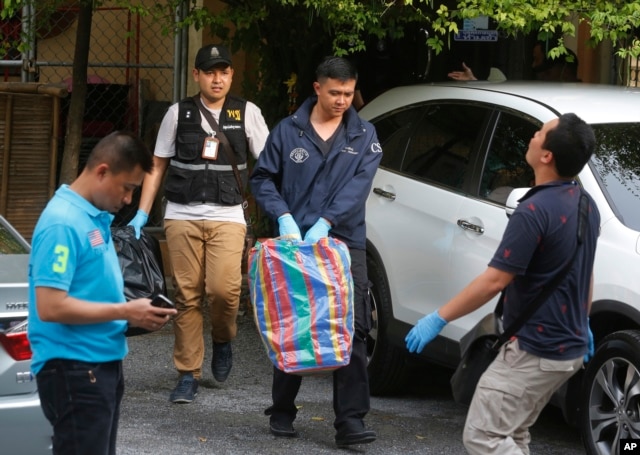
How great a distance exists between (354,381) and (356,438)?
270 mm

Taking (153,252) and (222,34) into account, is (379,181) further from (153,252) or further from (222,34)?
(222,34)

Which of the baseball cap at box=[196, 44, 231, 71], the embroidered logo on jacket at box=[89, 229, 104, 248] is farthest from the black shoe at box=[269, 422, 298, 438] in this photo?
the embroidered logo on jacket at box=[89, 229, 104, 248]

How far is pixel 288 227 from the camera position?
18.7ft

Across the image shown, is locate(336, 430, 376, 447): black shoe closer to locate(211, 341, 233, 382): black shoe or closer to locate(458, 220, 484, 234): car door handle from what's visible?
locate(458, 220, 484, 234): car door handle

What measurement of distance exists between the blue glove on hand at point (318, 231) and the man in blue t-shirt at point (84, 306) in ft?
6.20

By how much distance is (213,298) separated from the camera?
21.9 feet

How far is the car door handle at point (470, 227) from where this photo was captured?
5.90 m

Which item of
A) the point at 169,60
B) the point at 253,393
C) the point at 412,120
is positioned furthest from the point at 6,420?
the point at 169,60

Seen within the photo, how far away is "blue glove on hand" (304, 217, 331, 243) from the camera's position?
564 cm

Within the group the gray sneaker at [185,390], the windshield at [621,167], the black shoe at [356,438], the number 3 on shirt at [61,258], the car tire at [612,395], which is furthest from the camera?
the gray sneaker at [185,390]

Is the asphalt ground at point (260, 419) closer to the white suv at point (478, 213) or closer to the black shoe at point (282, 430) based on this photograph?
the black shoe at point (282, 430)

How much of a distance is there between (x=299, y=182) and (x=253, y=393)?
164 cm

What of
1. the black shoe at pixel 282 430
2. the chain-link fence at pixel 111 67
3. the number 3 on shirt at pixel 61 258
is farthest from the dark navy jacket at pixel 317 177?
the chain-link fence at pixel 111 67

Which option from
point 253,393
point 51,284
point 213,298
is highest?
point 51,284
